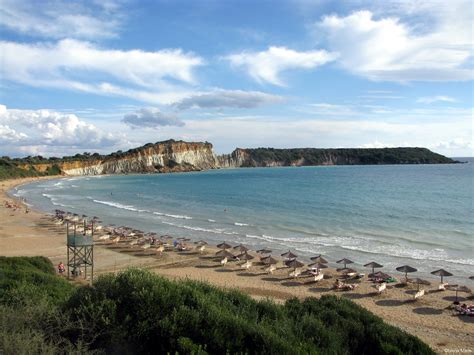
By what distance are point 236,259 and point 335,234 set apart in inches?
442

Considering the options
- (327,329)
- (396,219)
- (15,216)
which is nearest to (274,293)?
(327,329)

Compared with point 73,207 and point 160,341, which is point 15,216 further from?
point 160,341

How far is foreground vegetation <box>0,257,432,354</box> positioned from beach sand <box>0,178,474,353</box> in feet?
18.1

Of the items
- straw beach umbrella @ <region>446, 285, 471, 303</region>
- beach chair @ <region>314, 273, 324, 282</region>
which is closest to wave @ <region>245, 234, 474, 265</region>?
straw beach umbrella @ <region>446, 285, 471, 303</region>

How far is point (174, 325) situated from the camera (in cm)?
675

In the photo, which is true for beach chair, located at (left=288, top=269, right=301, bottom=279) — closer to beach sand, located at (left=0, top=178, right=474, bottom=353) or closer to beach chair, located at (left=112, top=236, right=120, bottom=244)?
beach sand, located at (left=0, top=178, right=474, bottom=353)

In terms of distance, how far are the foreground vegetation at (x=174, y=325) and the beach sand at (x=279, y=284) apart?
18.1 ft

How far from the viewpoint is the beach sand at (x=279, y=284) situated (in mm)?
14835

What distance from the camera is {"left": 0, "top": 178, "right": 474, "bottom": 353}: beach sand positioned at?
14.8 m

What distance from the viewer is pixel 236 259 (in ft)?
79.8

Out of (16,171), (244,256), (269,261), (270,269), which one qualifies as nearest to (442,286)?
(270,269)

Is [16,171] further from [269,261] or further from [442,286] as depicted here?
[442,286]

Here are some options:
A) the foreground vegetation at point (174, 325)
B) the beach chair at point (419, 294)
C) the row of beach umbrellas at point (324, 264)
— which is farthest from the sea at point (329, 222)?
the foreground vegetation at point (174, 325)

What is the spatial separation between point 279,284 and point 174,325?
47.8 ft
